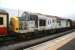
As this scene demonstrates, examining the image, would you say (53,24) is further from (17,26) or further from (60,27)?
(17,26)

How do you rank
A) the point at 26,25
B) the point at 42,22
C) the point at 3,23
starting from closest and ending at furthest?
the point at 3,23 < the point at 26,25 < the point at 42,22

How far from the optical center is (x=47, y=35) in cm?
184

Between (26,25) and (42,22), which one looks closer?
(26,25)

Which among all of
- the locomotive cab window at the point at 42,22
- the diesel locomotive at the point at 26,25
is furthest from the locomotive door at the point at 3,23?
the locomotive cab window at the point at 42,22

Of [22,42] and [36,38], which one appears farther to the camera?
[36,38]

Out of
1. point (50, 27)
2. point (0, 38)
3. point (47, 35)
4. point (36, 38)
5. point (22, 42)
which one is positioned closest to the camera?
point (0, 38)

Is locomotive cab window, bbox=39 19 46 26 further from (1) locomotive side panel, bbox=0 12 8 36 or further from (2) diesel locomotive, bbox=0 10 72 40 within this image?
(1) locomotive side panel, bbox=0 12 8 36

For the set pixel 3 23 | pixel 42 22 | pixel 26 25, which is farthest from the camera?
pixel 42 22

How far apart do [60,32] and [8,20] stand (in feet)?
3.10

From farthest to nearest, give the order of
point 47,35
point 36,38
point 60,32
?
point 60,32, point 47,35, point 36,38

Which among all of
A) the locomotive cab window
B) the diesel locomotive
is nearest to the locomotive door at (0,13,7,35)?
the diesel locomotive

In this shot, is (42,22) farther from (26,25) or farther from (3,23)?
(3,23)

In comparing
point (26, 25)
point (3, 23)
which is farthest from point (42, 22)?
point (3, 23)

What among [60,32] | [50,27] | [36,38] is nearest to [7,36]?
[36,38]
